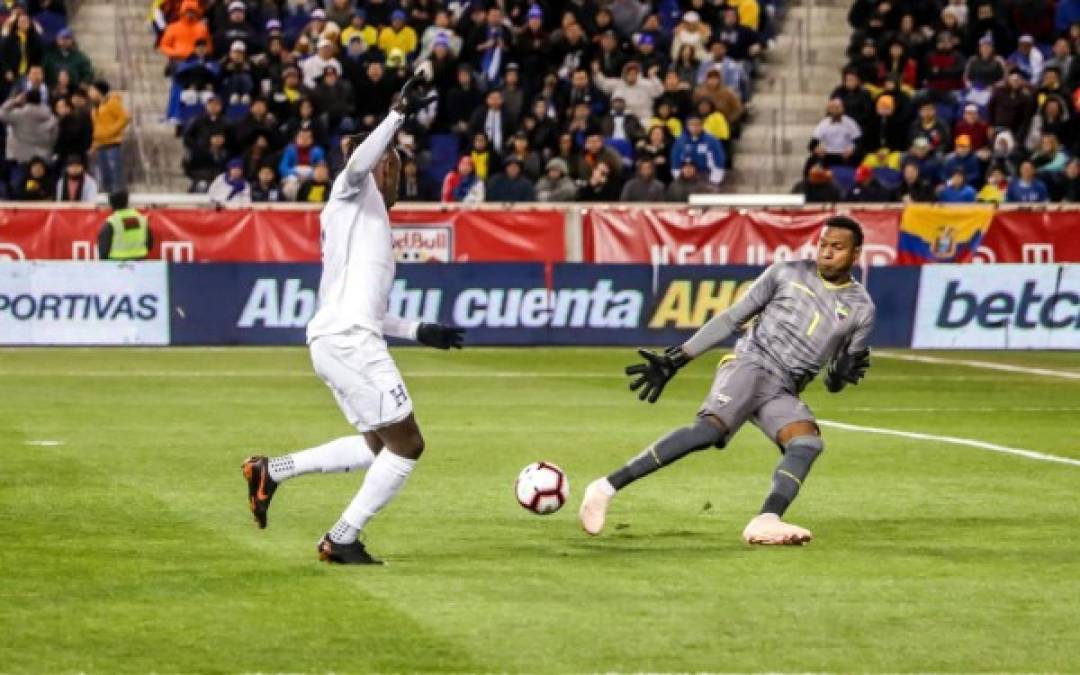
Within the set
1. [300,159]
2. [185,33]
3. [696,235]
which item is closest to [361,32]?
[185,33]

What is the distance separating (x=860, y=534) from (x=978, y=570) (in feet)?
4.76

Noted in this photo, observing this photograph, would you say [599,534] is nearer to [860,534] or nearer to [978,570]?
[860,534]

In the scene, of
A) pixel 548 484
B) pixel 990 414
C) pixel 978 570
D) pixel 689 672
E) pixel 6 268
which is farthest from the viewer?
pixel 6 268

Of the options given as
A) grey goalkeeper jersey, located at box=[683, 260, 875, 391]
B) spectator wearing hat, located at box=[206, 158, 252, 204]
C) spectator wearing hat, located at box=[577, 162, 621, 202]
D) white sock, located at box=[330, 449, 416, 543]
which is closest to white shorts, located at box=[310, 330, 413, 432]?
white sock, located at box=[330, 449, 416, 543]

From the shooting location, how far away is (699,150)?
3384 cm

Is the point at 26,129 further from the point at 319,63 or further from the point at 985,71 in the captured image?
the point at 985,71

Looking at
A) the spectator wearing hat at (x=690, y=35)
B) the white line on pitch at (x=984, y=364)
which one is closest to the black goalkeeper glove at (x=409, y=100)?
the white line on pitch at (x=984, y=364)

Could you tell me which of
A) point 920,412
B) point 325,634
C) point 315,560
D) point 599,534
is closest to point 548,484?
point 599,534

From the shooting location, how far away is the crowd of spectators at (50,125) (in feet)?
107

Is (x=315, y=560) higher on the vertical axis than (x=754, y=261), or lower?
higher

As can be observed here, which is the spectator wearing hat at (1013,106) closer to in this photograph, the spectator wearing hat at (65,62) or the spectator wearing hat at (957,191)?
the spectator wearing hat at (957,191)

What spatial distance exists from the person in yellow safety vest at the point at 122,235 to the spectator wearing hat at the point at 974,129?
489 inches

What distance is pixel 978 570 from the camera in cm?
1127

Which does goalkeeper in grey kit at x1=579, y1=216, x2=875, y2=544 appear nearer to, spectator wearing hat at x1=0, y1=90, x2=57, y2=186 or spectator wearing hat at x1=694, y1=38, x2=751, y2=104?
spectator wearing hat at x1=0, y1=90, x2=57, y2=186
